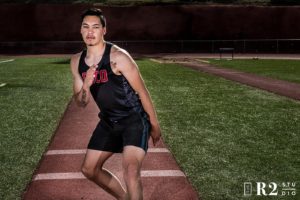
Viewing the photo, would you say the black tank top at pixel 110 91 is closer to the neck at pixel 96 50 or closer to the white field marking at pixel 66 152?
the neck at pixel 96 50

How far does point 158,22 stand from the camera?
57500 mm

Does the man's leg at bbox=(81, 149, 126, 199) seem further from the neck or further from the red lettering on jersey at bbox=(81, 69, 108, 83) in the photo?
the neck

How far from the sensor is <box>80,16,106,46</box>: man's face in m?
4.72

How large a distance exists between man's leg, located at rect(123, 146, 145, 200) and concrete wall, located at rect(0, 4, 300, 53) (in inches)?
2070

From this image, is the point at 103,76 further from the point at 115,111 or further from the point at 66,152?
the point at 66,152

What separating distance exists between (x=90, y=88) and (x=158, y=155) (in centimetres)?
370

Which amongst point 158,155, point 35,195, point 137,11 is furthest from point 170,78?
point 137,11

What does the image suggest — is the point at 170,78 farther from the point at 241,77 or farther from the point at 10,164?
the point at 10,164

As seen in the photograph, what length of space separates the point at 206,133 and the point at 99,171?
542 cm


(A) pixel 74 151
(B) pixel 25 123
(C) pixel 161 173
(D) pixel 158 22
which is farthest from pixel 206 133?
(D) pixel 158 22

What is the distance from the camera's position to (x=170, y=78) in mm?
23312

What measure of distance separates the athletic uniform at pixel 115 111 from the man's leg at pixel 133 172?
0.31 feet

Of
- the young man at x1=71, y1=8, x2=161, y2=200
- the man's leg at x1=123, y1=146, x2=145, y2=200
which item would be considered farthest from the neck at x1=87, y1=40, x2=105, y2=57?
the man's leg at x1=123, y1=146, x2=145, y2=200

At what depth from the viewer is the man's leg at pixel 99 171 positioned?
197 inches
